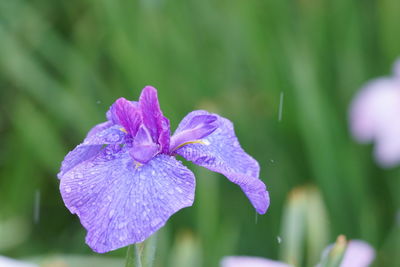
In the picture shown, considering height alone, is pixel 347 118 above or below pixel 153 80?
below

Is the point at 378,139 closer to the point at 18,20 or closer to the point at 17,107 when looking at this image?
the point at 17,107

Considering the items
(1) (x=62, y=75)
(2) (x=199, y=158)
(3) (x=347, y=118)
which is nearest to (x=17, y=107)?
(1) (x=62, y=75)

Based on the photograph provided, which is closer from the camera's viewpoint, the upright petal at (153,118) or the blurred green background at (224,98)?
the upright petal at (153,118)

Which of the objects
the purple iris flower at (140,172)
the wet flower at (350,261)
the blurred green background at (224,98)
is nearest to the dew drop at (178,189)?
the purple iris flower at (140,172)

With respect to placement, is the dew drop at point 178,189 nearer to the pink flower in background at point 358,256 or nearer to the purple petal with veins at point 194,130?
the purple petal with veins at point 194,130

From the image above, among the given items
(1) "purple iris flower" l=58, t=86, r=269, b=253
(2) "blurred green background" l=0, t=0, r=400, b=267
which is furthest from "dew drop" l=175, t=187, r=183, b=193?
(2) "blurred green background" l=0, t=0, r=400, b=267

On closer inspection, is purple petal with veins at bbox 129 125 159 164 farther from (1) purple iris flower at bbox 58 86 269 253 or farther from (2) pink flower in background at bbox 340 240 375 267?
(2) pink flower in background at bbox 340 240 375 267

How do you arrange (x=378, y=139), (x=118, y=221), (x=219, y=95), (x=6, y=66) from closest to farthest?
(x=118, y=221) → (x=378, y=139) → (x=219, y=95) → (x=6, y=66)
